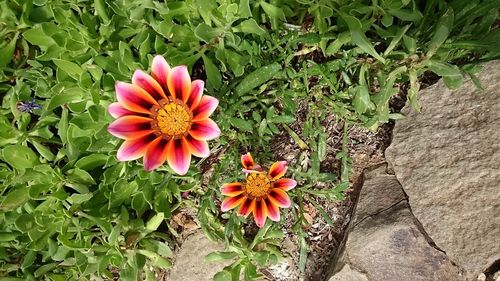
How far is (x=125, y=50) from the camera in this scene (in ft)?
7.52

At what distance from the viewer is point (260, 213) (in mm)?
2447

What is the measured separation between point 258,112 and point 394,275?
944mm

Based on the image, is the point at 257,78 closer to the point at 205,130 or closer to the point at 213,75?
the point at 213,75

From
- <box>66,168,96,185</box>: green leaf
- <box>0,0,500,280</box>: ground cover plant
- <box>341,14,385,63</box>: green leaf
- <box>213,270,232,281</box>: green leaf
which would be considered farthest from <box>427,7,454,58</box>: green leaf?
<box>66,168,96,185</box>: green leaf

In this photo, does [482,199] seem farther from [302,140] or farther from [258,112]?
[258,112]

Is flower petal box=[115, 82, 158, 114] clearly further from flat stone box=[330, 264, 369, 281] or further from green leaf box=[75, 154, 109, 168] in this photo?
flat stone box=[330, 264, 369, 281]

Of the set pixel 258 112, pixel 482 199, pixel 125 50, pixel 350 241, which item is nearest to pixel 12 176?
pixel 125 50

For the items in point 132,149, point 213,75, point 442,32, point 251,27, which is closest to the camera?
point 132,149

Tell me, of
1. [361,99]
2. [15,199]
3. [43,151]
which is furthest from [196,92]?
[15,199]

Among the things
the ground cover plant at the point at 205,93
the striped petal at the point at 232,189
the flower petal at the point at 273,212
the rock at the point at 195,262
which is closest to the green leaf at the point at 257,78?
the ground cover plant at the point at 205,93

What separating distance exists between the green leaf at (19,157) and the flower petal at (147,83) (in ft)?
3.10

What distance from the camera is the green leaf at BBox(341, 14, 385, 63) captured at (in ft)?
7.38

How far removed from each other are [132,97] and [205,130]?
27cm

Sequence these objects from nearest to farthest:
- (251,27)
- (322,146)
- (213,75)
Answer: (251,27) → (213,75) → (322,146)
